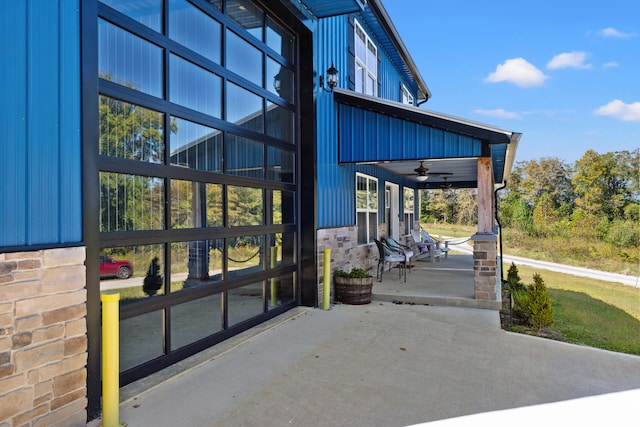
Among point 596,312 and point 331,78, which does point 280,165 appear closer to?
point 331,78

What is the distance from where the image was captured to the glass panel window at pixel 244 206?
4680mm

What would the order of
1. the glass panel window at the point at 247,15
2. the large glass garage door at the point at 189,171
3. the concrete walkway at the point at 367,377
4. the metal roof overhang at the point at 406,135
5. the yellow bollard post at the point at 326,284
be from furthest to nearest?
the yellow bollard post at the point at 326,284, the metal roof overhang at the point at 406,135, the glass panel window at the point at 247,15, the large glass garage door at the point at 189,171, the concrete walkway at the point at 367,377

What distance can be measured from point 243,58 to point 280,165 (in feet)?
4.95

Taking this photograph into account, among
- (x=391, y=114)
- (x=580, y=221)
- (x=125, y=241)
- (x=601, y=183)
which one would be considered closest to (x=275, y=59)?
(x=391, y=114)

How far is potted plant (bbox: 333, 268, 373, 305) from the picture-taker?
21.7 feet

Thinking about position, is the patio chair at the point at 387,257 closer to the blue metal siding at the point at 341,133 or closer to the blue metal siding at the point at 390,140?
the blue metal siding at the point at 341,133

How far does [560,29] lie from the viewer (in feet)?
124

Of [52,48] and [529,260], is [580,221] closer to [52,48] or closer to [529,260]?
[529,260]

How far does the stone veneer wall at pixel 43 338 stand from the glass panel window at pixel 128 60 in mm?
1485

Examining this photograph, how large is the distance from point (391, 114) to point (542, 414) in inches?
188

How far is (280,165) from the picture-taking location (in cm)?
580

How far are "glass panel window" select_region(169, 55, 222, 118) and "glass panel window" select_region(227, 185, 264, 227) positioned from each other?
2.97ft

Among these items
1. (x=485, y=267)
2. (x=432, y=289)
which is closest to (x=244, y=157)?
(x=485, y=267)

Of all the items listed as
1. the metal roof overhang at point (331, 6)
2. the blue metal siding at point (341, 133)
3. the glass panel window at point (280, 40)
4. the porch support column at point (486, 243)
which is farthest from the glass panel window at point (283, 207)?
the porch support column at point (486, 243)
